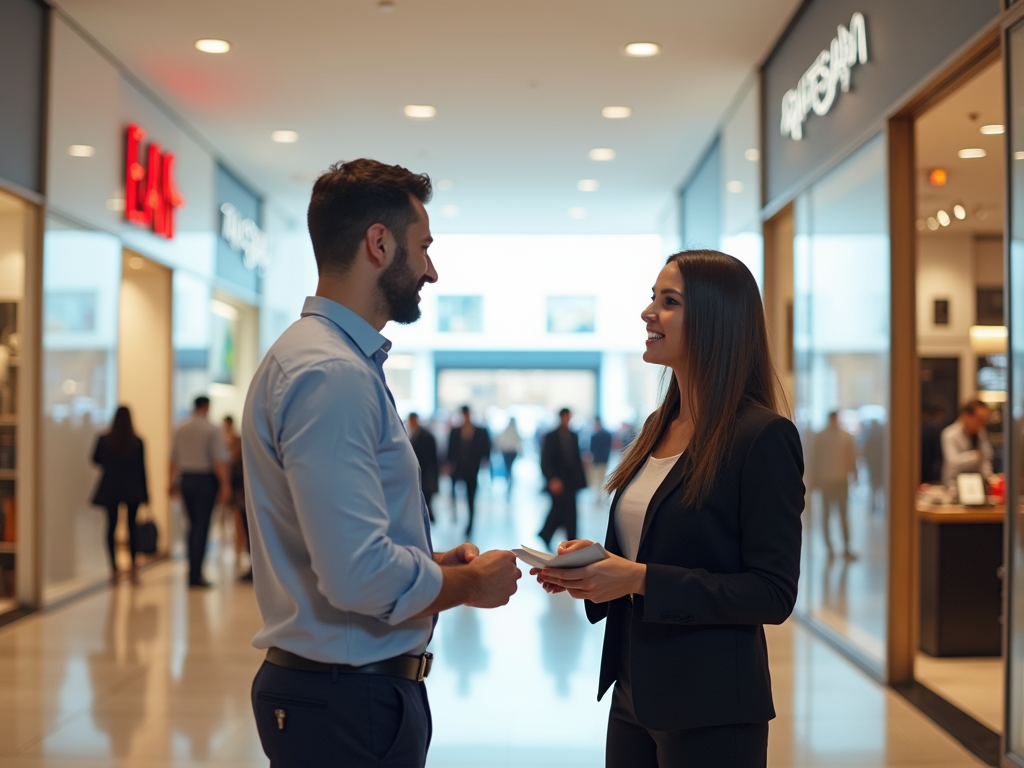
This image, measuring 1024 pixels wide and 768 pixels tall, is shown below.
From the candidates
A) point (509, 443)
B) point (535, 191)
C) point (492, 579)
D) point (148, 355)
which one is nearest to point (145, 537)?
point (148, 355)

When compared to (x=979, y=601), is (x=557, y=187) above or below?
above

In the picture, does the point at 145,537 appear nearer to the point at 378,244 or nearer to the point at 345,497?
the point at 378,244

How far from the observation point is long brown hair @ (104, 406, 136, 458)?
7.93 meters

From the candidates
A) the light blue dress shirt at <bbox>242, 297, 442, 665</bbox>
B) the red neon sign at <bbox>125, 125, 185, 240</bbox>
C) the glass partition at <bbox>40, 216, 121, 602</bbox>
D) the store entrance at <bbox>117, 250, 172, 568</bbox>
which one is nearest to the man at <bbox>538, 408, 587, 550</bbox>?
the store entrance at <bbox>117, 250, 172, 568</bbox>

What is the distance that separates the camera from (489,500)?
17875mm

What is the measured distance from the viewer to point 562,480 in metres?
9.79

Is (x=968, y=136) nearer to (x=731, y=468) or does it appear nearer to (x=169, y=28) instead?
(x=169, y=28)

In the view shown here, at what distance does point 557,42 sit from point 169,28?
309 centimetres

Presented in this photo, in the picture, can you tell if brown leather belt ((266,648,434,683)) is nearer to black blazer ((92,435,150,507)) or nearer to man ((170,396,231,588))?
black blazer ((92,435,150,507))

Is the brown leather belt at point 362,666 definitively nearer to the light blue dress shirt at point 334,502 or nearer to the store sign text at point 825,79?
the light blue dress shirt at point 334,502

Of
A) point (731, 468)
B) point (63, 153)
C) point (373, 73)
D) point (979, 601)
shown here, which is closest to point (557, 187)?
point (373, 73)

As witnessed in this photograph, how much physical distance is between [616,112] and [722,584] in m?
8.77

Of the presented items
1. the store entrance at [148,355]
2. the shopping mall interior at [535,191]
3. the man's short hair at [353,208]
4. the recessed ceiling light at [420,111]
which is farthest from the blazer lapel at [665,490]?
the store entrance at [148,355]

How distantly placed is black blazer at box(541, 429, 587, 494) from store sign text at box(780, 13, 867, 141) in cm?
385
